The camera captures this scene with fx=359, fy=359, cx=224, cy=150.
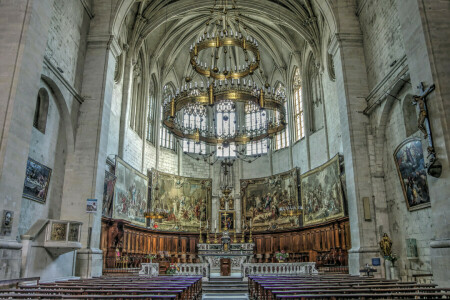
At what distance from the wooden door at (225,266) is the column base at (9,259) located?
1085 centimetres

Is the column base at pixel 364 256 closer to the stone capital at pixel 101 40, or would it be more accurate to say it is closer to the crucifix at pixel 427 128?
the crucifix at pixel 427 128

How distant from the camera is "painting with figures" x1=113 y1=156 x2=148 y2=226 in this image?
61.5 feet

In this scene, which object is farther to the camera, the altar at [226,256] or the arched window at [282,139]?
the arched window at [282,139]

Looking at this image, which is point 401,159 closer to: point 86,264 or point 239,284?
point 239,284

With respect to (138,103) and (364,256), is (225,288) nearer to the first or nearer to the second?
(364,256)

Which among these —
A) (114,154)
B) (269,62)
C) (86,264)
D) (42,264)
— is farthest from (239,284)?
(269,62)

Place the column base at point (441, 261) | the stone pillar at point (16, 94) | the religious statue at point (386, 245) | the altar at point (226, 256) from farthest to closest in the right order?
the altar at point (226, 256)
the religious statue at point (386, 245)
the stone pillar at point (16, 94)
the column base at point (441, 261)

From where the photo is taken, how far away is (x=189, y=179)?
88.0ft

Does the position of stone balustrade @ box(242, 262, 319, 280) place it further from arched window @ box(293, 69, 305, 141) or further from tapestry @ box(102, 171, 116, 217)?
arched window @ box(293, 69, 305, 141)

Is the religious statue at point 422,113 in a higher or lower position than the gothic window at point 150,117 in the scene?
lower

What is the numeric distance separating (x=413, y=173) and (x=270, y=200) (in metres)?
14.5

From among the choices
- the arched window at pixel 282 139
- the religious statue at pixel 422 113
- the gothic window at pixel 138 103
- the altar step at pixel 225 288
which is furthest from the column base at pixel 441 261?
the arched window at pixel 282 139

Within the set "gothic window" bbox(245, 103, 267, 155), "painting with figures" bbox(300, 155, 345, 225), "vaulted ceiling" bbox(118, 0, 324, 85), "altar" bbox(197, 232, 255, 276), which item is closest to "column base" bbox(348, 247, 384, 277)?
"painting with figures" bbox(300, 155, 345, 225)

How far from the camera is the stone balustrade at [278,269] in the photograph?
15.7 m
